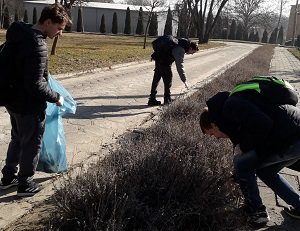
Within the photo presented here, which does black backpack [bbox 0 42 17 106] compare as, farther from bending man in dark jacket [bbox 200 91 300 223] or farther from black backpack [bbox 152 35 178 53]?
black backpack [bbox 152 35 178 53]

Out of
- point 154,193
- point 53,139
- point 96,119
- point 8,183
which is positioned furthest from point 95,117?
point 154,193

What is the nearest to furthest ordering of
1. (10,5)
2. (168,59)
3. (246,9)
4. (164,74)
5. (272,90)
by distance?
(272,90), (168,59), (164,74), (10,5), (246,9)

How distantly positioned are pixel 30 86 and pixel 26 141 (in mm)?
539

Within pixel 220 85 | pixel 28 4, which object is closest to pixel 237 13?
pixel 28 4

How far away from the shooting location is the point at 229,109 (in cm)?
268

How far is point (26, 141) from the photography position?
3.11 metres

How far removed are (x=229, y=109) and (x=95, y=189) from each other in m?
1.13

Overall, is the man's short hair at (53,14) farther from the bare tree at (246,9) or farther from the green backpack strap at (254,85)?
the bare tree at (246,9)

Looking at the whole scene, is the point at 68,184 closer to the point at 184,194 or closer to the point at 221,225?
the point at 184,194

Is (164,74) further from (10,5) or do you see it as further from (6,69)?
(10,5)

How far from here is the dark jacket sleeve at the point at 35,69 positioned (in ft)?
9.13

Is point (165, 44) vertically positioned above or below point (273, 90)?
above

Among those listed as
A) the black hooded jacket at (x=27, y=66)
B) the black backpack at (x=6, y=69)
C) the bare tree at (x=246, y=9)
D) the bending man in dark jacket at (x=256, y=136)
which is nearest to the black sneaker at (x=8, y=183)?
the black hooded jacket at (x=27, y=66)

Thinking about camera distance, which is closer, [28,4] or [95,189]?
[95,189]
